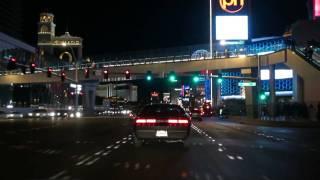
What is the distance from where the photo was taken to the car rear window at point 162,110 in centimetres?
2409

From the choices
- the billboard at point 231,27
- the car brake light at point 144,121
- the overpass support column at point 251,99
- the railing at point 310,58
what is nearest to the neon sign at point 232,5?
the billboard at point 231,27

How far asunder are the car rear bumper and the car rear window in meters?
0.76

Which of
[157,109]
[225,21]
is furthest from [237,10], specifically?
[157,109]

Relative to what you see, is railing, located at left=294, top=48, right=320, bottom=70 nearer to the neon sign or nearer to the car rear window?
the neon sign

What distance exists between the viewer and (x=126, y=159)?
18.8 meters

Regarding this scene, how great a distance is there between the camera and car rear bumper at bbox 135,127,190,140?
23422 millimetres

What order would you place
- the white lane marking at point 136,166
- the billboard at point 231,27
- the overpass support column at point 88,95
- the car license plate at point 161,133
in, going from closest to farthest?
the white lane marking at point 136,166 → the car license plate at point 161,133 → the billboard at point 231,27 → the overpass support column at point 88,95

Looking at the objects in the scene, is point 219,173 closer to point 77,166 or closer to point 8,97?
point 77,166

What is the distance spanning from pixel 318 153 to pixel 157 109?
6.81 m

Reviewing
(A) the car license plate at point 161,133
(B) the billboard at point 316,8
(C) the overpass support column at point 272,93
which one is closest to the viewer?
(A) the car license plate at point 161,133

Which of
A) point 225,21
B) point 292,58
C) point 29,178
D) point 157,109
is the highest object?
point 225,21

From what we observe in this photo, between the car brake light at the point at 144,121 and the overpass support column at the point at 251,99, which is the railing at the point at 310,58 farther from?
the car brake light at the point at 144,121

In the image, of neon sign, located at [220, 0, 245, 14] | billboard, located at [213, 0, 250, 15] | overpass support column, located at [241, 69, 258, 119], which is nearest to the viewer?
overpass support column, located at [241, 69, 258, 119]

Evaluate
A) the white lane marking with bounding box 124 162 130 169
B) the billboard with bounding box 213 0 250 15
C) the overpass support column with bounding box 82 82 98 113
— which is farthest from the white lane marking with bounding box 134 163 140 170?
the overpass support column with bounding box 82 82 98 113
